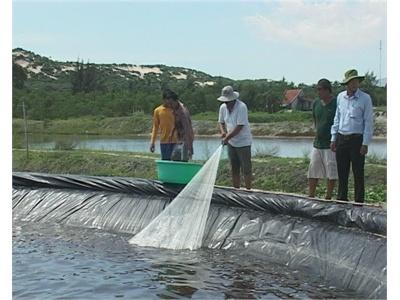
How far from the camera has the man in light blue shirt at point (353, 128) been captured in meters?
6.20

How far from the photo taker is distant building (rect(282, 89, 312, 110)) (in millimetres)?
25477

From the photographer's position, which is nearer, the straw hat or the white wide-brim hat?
the straw hat

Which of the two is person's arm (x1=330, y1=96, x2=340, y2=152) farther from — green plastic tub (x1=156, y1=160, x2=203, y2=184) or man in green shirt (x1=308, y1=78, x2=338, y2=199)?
green plastic tub (x1=156, y1=160, x2=203, y2=184)

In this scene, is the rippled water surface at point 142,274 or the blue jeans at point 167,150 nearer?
the rippled water surface at point 142,274

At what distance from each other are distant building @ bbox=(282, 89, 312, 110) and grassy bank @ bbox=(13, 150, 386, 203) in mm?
12895

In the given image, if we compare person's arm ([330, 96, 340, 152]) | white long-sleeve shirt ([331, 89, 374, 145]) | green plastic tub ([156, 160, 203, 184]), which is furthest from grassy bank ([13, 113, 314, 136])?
white long-sleeve shirt ([331, 89, 374, 145])

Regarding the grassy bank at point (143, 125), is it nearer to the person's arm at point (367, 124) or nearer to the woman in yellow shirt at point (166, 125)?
the woman in yellow shirt at point (166, 125)

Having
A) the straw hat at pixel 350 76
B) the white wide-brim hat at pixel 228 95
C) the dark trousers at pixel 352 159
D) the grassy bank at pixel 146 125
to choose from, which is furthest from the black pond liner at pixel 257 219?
the grassy bank at pixel 146 125

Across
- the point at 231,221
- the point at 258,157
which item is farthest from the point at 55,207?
the point at 258,157

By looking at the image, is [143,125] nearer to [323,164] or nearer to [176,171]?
[176,171]

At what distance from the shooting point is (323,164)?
7.02 metres

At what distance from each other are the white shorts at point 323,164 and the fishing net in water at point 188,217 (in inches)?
44.7

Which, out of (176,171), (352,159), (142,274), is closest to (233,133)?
(176,171)

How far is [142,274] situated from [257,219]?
1699mm
